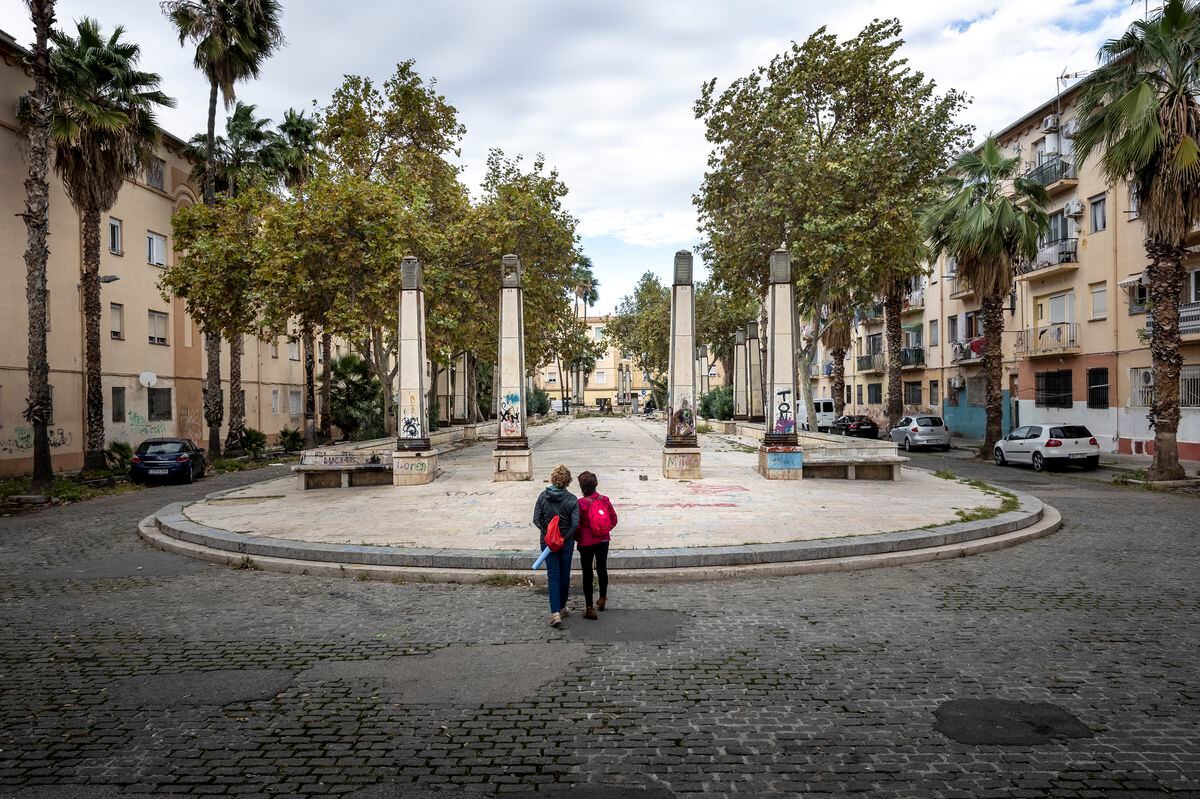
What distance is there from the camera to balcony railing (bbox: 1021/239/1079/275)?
89.4 ft

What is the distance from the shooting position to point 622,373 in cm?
9919

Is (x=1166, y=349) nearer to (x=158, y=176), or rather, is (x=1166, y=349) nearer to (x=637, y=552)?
(x=637, y=552)

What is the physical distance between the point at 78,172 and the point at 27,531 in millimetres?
12530

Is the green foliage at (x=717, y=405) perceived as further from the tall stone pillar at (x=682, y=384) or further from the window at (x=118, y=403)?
the window at (x=118, y=403)

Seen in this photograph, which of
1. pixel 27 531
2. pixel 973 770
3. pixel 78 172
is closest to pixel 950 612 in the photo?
pixel 973 770

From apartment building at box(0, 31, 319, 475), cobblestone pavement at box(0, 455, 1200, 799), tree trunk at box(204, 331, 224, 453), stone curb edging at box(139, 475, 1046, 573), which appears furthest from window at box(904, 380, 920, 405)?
cobblestone pavement at box(0, 455, 1200, 799)

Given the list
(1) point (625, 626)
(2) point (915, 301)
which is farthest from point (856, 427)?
(1) point (625, 626)

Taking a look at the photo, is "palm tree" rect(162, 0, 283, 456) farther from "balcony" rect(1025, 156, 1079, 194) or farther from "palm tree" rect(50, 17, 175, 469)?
"balcony" rect(1025, 156, 1079, 194)

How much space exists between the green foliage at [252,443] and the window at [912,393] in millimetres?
32653

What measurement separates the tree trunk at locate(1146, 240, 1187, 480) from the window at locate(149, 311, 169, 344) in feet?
102

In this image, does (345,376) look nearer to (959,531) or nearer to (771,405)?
(771,405)

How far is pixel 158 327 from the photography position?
28281 mm

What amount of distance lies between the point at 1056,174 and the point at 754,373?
1317cm

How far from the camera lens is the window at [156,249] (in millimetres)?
27719
